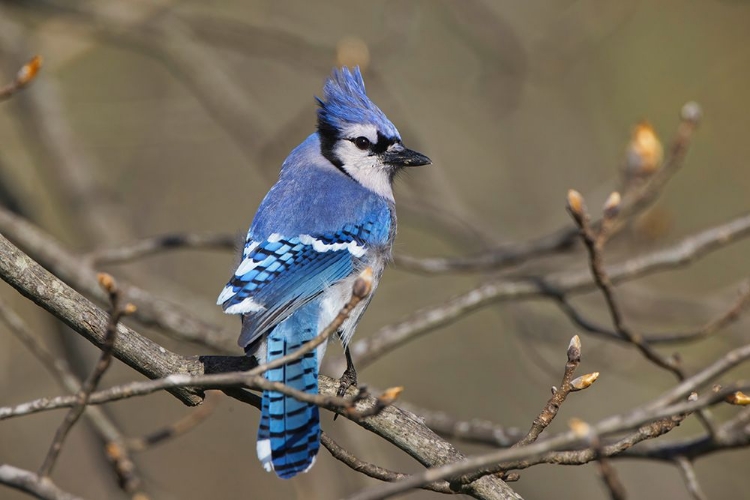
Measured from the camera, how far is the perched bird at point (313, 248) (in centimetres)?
242

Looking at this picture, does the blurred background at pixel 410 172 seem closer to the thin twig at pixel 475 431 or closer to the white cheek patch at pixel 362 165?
the white cheek patch at pixel 362 165

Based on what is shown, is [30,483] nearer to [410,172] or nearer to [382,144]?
[382,144]

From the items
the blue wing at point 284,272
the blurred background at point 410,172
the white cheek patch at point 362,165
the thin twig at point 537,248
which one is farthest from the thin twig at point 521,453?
the white cheek patch at point 362,165

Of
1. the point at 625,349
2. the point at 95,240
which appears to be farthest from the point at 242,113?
the point at 625,349

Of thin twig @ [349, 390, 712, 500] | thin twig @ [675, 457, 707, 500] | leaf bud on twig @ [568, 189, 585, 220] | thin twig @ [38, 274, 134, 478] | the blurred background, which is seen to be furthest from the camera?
the blurred background

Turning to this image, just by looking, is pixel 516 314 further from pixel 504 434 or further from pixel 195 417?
pixel 195 417

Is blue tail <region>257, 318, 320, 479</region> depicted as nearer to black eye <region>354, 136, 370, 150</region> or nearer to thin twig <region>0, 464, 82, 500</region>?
thin twig <region>0, 464, 82, 500</region>

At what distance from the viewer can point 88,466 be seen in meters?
5.64

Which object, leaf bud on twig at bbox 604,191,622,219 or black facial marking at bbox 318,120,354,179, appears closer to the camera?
leaf bud on twig at bbox 604,191,622,219

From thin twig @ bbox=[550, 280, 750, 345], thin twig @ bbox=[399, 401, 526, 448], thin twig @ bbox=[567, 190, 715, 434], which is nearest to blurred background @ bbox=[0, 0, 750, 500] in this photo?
thin twig @ bbox=[399, 401, 526, 448]

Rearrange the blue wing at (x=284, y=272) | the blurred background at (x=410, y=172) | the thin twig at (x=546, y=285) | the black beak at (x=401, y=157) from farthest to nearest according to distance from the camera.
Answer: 1. the blurred background at (x=410, y=172)
2. the black beak at (x=401, y=157)
3. the thin twig at (x=546, y=285)
4. the blue wing at (x=284, y=272)

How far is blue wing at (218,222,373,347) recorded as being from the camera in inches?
105

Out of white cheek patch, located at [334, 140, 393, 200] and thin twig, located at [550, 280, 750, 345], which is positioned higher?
white cheek patch, located at [334, 140, 393, 200]

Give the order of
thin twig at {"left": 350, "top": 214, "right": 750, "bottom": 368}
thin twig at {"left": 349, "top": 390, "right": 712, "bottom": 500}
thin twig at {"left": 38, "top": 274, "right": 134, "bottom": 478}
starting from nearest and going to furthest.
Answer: thin twig at {"left": 349, "top": 390, "right": 712, "bottom": 500}, thin twig at {"left": 38, "top": 274, "right": 134, "bottom": 478}, thin twig at {"left": 350, "top": 214, "right": 750, "bottom": 368}
